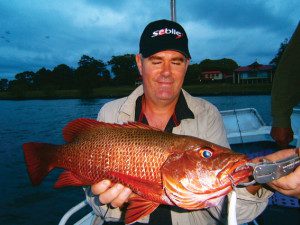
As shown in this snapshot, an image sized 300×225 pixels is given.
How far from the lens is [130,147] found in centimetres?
220

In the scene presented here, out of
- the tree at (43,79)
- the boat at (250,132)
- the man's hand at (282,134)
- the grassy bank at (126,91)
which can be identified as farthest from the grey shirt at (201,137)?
the tree at (43,79)

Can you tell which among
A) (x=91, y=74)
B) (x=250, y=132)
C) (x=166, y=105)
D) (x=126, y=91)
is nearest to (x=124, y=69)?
(x=91, y=74)

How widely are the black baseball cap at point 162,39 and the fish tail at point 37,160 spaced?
4.73 ft

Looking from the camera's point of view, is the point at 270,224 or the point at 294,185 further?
the point at 270,224

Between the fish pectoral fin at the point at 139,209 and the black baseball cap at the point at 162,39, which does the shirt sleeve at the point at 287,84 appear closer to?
the black baseball cap at the point at 162,39

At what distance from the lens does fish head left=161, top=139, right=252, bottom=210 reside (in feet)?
6.12

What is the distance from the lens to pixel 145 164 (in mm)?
2105

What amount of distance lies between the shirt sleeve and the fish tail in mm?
2371

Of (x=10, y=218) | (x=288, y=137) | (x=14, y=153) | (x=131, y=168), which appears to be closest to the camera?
(x=131, y=168)

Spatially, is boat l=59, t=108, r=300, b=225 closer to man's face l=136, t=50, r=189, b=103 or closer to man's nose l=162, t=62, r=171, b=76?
man's face l=136, t=50, r=189, b=103

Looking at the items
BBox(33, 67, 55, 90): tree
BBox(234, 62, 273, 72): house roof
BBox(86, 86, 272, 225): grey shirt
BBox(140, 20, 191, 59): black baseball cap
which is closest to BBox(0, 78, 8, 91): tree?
BBox(33, 67, 55, 90): tree

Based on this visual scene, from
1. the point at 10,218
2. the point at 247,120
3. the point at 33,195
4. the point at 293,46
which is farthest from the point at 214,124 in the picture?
the point at 33,195

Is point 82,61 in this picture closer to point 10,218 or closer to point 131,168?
point 10,218

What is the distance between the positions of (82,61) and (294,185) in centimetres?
11724
